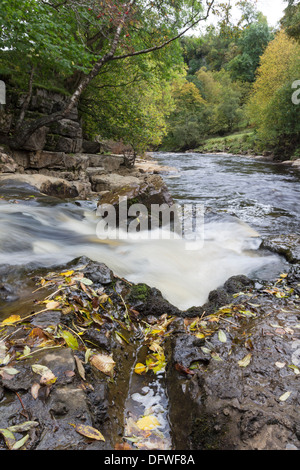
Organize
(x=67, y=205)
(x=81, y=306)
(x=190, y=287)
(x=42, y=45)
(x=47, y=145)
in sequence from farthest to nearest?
(x=47, y=145) → (x=42, y=45) → (x=67, y=205) → (x=190, y=287) → (x=81, y=306)

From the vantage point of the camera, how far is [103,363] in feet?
5.53

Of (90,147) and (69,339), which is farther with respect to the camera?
(90,147)

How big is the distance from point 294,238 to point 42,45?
24.0 feet

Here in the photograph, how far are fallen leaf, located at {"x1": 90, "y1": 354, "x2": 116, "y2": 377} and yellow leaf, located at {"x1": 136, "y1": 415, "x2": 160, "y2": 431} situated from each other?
12.7 inches

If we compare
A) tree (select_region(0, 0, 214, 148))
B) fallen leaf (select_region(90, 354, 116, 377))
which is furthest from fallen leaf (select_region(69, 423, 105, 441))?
tree (select_region(0, 0, 214, 148))

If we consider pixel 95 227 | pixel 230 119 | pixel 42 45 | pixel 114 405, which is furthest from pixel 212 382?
pixel 230 119

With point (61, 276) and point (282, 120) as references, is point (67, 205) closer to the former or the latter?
point (61, 276)

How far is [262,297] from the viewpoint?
285 centimetres

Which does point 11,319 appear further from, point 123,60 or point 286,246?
point 123,60

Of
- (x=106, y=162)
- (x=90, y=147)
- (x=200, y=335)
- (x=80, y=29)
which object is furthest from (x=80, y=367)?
(x=90, y=147)

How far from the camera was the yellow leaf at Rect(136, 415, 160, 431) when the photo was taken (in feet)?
4.73

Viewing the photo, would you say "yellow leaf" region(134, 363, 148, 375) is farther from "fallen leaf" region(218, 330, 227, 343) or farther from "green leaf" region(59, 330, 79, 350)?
"fallen leaf" region(218, 330, 227, 343)

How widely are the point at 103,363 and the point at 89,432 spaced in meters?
0.51

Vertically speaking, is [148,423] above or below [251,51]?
below
